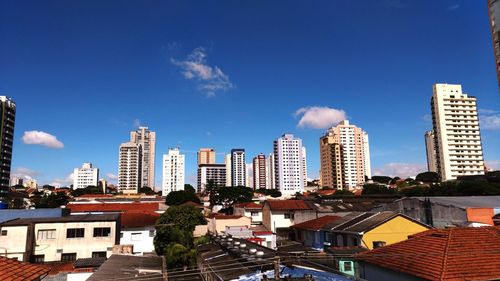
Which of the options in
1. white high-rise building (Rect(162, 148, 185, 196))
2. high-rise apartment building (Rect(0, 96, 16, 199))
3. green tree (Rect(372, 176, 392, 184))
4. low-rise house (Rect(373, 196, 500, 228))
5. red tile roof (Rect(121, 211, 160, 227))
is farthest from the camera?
white high-rise building (Rect(162, 148, 185, 196))

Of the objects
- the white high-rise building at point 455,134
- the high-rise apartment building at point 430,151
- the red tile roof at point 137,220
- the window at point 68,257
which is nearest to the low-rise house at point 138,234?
the red tile roof at point 137,220

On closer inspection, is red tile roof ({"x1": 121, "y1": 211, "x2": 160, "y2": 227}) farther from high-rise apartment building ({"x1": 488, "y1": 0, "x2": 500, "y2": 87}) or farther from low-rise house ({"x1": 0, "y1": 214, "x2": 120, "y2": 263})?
high-rise apartment building ({"x1": 488, "y1": 0, "x2": 500, "y2": 87})

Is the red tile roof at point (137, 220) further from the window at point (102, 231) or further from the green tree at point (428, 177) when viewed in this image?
the green tree at point (428, 177)

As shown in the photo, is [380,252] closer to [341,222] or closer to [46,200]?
[341,222]

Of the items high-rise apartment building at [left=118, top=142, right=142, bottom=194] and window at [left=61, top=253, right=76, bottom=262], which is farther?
high-rise apartment building at [left=118, top=142, right=142, bottom=194]

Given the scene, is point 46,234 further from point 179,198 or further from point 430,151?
point 430,151

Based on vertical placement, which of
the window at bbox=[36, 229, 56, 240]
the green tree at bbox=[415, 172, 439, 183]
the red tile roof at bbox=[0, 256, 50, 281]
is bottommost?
the window at bbox=[36, 229, 56, 240]

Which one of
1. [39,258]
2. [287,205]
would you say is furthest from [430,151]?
[39,258]

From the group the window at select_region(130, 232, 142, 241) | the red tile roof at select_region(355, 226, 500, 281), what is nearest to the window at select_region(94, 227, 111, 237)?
the window at select_region(130, 232, 142, 241)
